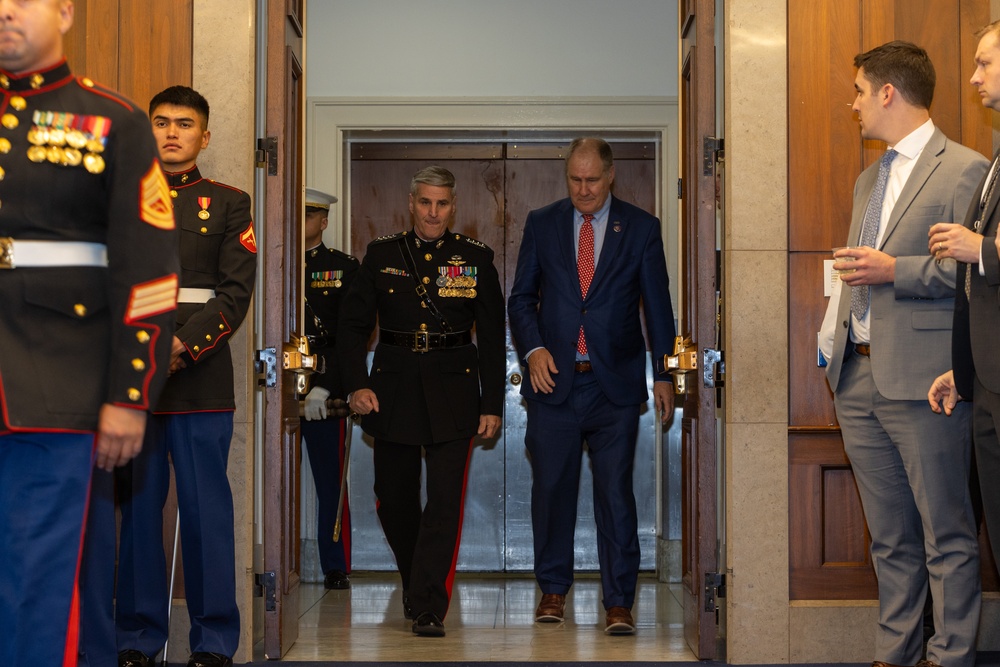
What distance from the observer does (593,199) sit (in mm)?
4668

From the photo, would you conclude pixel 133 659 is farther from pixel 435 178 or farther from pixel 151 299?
pixel 435 178

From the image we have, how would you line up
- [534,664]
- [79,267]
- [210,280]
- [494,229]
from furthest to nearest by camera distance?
[494,229] → [534,664] → [210,280] → [79,267]

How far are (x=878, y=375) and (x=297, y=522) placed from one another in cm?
211

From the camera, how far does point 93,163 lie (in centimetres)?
212

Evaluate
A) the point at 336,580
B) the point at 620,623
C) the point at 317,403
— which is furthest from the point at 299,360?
the point at 336,580

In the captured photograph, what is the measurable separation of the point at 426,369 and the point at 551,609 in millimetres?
1044

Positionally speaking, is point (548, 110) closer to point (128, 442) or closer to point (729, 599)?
point (729, 599)

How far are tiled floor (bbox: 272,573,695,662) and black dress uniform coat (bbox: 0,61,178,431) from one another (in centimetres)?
206

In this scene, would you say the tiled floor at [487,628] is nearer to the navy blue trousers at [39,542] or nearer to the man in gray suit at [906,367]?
the man in gray suit at [906,367]

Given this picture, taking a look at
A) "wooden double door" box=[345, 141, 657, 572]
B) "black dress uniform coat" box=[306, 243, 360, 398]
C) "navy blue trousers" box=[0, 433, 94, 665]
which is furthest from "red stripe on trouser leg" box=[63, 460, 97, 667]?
"wooden double door" box=[345, 141, 657, 572]

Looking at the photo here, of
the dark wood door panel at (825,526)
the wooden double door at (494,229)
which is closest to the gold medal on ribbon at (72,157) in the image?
the dark wood door panel at (825,526)

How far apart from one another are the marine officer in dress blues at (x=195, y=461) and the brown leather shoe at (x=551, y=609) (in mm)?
1408

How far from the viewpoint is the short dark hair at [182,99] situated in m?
3.58

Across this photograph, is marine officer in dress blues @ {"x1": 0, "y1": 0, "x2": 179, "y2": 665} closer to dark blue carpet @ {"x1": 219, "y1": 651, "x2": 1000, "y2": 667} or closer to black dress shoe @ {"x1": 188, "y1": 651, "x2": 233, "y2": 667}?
black dress shoe @ {"x1": 188, "y1": 651, "x2": 233, "y2": 667}
